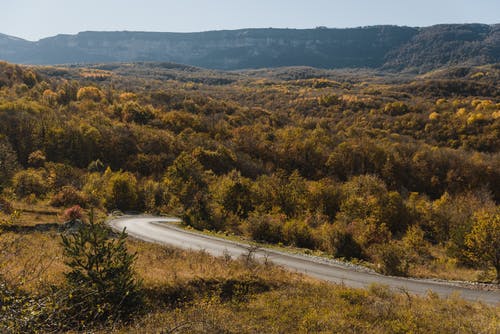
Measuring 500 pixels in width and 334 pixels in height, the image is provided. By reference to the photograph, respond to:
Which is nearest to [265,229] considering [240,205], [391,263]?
[240,205]

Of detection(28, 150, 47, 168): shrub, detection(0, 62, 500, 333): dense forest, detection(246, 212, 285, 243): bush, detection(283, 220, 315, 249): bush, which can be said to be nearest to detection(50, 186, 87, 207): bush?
detection(0, 62, 500, 333): dense forest

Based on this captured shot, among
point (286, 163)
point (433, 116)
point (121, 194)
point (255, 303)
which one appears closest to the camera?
point (255, 303)

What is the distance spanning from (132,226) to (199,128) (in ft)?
183

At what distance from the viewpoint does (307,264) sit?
72.0 ft

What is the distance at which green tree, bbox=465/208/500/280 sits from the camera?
19547 mm

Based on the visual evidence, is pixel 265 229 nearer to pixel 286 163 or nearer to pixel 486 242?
pixel 486 242

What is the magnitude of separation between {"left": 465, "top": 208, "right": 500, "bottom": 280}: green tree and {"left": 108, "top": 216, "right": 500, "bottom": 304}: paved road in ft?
10.8

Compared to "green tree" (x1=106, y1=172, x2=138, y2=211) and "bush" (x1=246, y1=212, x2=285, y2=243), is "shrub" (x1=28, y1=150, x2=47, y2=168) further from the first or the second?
"bush" (x1=246, y1=212, x2=285, y2=243)

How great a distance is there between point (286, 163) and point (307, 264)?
175ft

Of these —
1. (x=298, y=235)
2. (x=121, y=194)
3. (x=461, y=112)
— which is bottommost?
(x=121, y=194)

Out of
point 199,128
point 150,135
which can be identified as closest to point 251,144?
point 199,128

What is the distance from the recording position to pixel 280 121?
9625 centimetres

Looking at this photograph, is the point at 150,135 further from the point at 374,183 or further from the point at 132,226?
the point at 374,183

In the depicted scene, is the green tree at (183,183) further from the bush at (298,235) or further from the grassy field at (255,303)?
the grassy field at (255,303)
